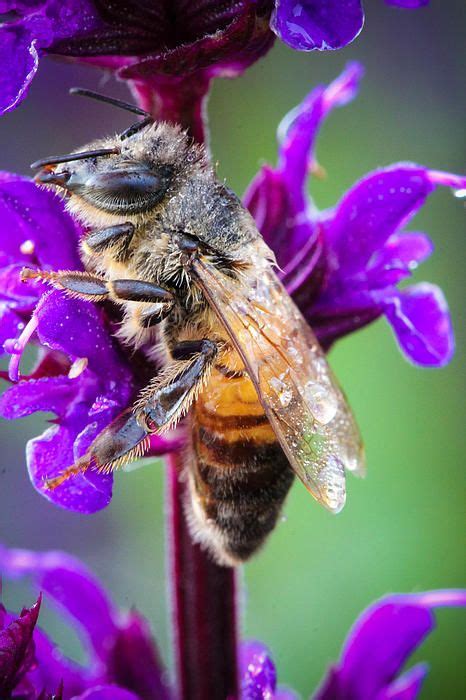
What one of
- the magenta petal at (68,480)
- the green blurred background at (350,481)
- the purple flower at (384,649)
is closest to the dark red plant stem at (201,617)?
the purple flower at (384,649)

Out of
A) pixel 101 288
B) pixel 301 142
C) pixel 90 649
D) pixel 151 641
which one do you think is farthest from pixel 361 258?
pixel 90 649

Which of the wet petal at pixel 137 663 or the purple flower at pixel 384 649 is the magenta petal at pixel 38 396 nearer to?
the wet petal at pixel 137 663

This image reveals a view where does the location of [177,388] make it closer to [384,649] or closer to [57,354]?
[57,354]

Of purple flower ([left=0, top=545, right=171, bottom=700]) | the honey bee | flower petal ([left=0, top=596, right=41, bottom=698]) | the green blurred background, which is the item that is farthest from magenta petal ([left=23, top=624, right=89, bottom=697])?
the green blurred background

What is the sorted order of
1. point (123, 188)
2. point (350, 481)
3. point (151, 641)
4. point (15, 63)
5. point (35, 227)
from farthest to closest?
point (350, 481) < point (151, 641) < point (35, 227) < point (123, 188) < point (15, 63)

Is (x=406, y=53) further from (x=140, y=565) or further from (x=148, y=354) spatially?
(x=148, y=354)

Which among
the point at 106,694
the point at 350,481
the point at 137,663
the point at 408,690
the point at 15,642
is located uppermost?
the point at 15,642

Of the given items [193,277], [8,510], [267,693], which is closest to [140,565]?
[8,510]

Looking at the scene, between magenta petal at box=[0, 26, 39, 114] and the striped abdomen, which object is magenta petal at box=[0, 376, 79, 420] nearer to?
the striped abdomen
